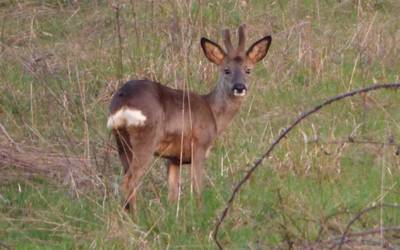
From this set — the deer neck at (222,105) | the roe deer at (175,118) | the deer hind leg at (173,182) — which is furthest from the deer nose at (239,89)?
the deer hind leg at (173,182)

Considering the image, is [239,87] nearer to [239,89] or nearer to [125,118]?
[239,89]

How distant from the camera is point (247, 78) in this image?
29.3ft

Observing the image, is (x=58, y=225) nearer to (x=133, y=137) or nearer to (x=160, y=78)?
(x=133, y=137)

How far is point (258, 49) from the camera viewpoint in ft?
29.8

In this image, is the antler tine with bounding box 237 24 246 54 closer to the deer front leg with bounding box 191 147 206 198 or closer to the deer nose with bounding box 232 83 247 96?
the deer nose with bounding box 232 83 247 96

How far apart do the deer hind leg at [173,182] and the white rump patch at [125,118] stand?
0.46 metres

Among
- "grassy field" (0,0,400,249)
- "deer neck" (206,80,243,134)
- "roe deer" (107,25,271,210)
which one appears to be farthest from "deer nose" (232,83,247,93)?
"grassy field" (0,0,400,249)

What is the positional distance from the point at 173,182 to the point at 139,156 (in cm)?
34

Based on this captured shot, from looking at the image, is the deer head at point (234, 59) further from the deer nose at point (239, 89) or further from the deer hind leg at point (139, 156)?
the deer hind leg at point (139, 156)

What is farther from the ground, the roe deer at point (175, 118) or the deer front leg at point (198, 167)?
the roe deer at point (175, 118)

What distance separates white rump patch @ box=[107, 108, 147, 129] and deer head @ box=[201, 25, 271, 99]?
44.0 inches

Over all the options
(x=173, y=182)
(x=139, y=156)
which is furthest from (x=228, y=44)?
(x=139, y=156)

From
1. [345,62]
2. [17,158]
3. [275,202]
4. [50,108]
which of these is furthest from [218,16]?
[275,202]

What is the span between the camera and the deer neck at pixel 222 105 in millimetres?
8805
